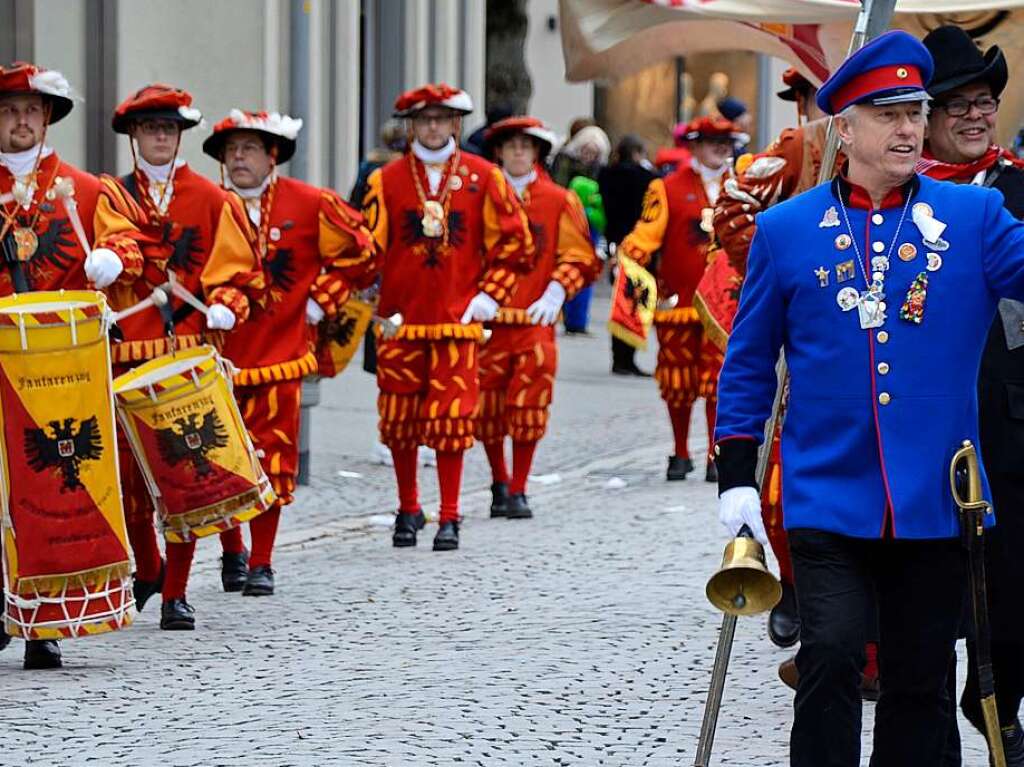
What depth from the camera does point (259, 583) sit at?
861 centimetres

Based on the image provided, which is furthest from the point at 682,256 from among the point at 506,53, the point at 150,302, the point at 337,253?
the point at 506,53

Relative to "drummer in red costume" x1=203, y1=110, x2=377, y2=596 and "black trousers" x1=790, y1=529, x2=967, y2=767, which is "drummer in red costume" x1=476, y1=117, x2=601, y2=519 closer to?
"drummer in red costume" x1=203, y1=110, x2=377, y2=596

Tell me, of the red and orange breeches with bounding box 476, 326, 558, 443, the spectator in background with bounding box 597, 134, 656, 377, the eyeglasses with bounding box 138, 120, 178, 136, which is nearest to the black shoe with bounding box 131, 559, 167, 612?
the eyeglasses with bounding box 138, 120, 178, 136

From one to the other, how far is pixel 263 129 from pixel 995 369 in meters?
4.00

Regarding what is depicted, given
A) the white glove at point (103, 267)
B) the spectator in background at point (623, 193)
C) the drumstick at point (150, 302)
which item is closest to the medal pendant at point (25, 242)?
the white glove at point (103, 267)

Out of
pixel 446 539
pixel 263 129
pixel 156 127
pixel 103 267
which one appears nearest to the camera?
pixel 103 267

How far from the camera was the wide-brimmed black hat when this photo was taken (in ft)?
18.3

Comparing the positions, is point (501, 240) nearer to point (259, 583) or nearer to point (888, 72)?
point (259, 583)

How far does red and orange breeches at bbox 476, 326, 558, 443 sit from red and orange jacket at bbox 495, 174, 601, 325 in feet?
0.84

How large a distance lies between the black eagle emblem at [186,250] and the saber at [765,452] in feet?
11.1

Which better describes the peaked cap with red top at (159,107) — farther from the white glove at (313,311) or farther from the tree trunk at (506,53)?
the tree trunk at (506,53)

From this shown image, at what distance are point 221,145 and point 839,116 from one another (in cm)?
455

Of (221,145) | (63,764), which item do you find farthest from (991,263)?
(221,145)

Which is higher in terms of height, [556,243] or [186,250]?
[186,250]
